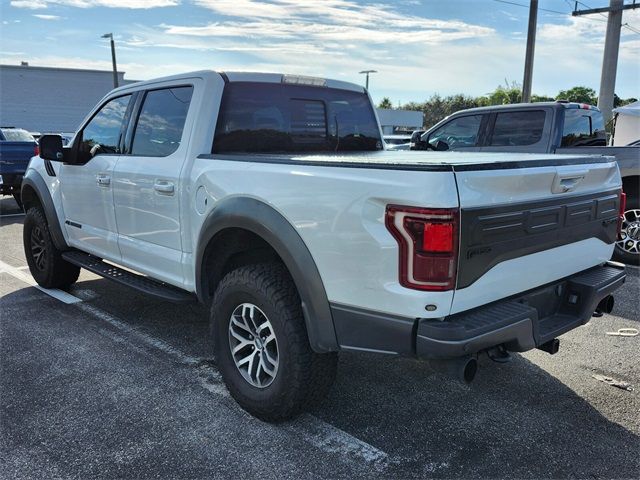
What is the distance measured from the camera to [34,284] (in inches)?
230

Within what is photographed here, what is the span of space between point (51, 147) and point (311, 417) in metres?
3.24

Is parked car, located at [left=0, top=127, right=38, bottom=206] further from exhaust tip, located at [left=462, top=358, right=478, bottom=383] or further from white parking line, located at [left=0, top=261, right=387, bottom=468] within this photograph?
exhaust tip, located at [left=462, top=358, right=478, bottom=383]

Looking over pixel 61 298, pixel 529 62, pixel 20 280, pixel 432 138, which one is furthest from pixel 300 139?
pixel 529 62

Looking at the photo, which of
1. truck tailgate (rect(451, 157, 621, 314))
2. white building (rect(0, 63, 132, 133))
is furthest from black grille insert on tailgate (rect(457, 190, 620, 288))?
white building (rect(0, 63, 132, 133))

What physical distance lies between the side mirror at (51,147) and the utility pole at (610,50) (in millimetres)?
23249

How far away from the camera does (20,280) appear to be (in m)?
5.99

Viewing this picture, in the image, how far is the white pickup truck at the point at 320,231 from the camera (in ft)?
7.57

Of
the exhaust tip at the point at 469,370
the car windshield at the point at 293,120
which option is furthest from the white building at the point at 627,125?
the exhaust tip at the point at 469,370

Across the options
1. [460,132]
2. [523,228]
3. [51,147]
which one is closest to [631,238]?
[460,132]

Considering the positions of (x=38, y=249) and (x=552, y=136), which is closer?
(x=38, y=249)

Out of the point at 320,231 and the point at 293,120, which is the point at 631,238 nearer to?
the point at 293,120

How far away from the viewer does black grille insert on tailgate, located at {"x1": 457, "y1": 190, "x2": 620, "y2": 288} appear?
2.31 m

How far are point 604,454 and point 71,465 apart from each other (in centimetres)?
267

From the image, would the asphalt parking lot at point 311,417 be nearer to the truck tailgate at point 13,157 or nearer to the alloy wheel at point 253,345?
the alloy wheel at point 253,345
